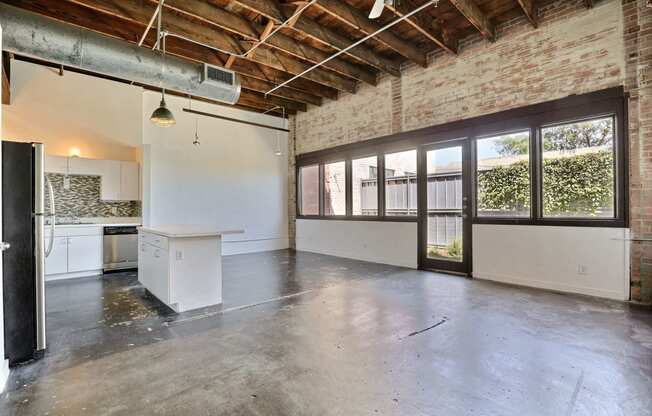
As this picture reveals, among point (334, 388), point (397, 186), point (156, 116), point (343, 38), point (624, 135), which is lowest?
point (334, 388)

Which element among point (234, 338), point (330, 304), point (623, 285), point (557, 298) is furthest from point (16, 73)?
point (623, 285)

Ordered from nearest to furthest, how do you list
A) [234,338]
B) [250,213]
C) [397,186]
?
[234,338] < [397,186] < [250,213]

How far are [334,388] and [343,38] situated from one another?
527 centimetres

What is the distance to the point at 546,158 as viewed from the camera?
4562 millimetres

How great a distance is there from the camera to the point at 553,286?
4422 mm

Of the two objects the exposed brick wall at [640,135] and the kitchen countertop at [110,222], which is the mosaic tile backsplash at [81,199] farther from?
the exposed brick wall at [640,135]

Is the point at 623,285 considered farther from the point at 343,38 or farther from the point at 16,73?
the point at 16,73

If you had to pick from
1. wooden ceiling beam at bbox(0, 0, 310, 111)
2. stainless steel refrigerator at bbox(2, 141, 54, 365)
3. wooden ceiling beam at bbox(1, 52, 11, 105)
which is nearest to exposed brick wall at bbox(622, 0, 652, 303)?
wooden ceiling beam at bbox(0, 0, 310, 111)

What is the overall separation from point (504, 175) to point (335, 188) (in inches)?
158

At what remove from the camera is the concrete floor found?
76.4 inches

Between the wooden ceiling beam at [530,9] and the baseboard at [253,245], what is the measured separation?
287 inches

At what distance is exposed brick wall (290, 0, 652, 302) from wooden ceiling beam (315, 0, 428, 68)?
41 centimetres

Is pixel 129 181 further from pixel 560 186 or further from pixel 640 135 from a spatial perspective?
pixel 640 135

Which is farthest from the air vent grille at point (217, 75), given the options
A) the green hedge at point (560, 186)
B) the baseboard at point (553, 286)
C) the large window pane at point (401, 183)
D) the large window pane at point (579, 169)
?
the baseboard at point (553, 286)
